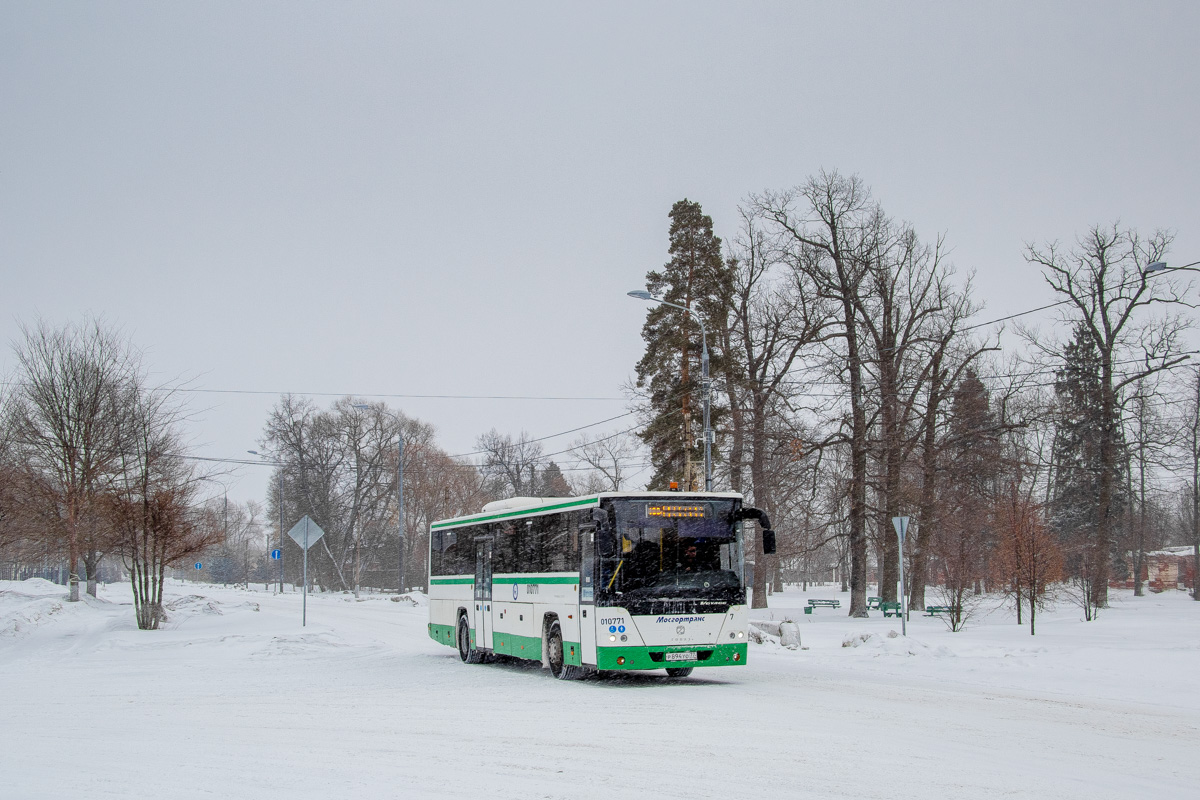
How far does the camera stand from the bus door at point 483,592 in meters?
20.1

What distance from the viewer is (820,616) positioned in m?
38.6

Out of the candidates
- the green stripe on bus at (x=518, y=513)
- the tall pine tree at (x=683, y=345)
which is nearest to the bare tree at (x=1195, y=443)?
the tall pine tree at (x=683, y=345)

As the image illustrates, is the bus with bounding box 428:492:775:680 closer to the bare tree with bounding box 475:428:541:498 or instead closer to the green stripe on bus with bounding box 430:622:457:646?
the green stripe on bus with bounding box 430:622:457:646

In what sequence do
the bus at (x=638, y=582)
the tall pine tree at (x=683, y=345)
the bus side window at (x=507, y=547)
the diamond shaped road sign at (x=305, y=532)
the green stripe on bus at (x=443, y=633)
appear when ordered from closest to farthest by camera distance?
the bus at (x=638, y=582) < the bus side window at (x=507, y=547) < the green stripe on bus at (x=443, y=633) < the diamond shaped road sign at (x=305, y=532) < the tall pine tree at (x=683, y=345)

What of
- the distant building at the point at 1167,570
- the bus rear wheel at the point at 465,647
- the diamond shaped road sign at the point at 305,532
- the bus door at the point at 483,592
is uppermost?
the diamond shaped road sign at the point at 305,532

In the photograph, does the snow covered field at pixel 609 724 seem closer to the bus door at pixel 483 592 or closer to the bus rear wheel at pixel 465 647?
the bus rear wheel at pixel 465 647

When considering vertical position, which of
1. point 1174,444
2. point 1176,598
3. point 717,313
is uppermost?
point 717,313

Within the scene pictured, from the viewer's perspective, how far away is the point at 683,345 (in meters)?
41.0

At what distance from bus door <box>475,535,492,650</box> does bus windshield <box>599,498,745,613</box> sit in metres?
5.06

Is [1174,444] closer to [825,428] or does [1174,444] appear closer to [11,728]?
[825,428]

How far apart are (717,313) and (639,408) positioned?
5.10 meters

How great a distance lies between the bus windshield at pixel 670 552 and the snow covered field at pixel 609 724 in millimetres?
1456

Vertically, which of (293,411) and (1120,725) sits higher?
(293,411)

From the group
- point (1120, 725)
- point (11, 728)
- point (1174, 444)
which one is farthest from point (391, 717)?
point (1174, 444)
